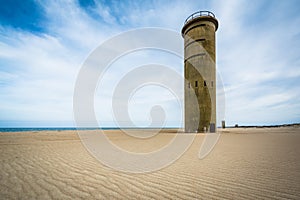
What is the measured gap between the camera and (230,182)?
9.25ft

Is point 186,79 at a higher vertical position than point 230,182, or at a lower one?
higher

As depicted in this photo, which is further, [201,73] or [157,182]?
[201,73]

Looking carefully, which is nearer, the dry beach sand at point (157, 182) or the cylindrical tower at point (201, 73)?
the dry beach sand at point (157, 182)

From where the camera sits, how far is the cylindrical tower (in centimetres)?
1662

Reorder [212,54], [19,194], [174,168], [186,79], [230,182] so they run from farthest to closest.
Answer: [186,79] < [212,54] < [174,168] < [230,182] < [19,194]

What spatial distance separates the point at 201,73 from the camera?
1706cm

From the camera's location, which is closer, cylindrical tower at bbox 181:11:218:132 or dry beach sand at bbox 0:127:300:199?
dry beach sand at bbox 0:127:300:199

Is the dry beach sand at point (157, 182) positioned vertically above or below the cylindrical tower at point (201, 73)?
below

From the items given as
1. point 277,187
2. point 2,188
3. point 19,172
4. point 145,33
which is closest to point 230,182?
point 277,187

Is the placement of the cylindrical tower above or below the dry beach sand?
above

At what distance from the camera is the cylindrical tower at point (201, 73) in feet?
54.5

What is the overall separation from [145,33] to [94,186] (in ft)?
44.3

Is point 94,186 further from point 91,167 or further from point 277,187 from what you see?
point 277,187

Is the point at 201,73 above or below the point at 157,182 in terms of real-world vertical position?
above
